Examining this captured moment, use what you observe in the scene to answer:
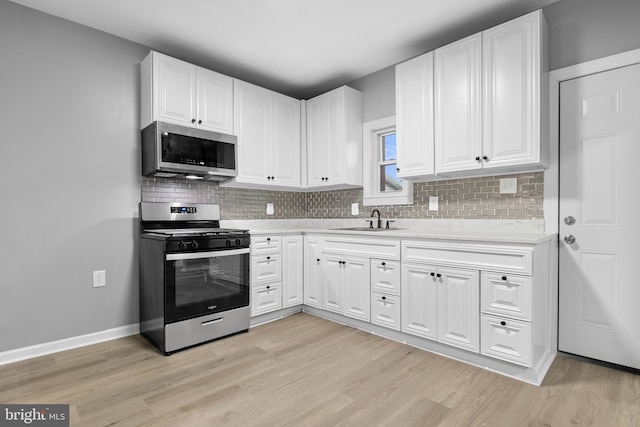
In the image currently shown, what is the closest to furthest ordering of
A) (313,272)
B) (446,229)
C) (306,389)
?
(306,389) → (446,229) → (313,272)

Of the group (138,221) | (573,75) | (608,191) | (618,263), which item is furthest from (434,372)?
(138,221)

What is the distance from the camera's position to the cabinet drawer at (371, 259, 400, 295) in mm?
2688

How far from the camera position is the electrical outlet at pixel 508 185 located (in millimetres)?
2598

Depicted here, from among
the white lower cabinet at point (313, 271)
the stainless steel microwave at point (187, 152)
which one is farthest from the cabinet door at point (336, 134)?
the stainless steel microwave at point (187, 152)

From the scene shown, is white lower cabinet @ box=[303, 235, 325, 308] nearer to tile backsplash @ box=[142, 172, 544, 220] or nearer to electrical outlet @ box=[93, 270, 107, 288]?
A: tile backsplash @ box=[142, 172, 544, 220]

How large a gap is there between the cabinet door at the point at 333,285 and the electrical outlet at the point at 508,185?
1508 millimetres

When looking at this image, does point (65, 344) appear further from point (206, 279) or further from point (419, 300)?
point (419, 300)

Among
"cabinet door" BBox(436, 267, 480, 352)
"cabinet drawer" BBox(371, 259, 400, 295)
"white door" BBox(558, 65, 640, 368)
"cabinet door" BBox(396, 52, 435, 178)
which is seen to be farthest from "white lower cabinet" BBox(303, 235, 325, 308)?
"white door" BBox(558, 65, 640, 368)

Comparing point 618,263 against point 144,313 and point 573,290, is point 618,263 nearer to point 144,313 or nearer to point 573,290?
point 573,290

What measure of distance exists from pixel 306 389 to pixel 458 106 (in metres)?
2.32

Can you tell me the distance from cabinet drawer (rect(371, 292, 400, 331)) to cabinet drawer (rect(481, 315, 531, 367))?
667mm

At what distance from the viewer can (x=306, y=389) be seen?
200cm

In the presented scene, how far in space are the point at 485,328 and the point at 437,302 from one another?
353 millimetres

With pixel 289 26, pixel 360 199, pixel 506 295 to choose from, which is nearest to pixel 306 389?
pixel 506 295
